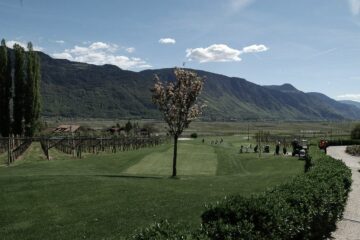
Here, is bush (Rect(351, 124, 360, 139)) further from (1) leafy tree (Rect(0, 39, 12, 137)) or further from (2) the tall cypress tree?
(1) leafy tree (Rect(0, 39, 12, 137))

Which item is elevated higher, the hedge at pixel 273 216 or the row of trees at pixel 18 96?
the row of trees at pixel 18 96

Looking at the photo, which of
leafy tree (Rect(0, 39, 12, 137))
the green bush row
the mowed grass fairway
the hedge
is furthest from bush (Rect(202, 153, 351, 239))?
the green bush row

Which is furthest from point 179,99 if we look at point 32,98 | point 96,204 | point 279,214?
point 32,98

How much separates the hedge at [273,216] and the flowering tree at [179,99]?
18.1 m

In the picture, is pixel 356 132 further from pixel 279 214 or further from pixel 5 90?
pixel 279 214

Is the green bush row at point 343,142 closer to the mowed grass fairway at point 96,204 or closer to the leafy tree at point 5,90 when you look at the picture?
the mowed grass fairway at point 96,204

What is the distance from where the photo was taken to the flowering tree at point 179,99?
33125mm

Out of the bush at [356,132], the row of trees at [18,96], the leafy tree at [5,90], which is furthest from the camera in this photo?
the bush at [356,132]

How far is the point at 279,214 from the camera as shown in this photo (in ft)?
33.4

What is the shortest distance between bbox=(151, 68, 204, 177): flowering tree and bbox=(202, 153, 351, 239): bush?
18.4 m

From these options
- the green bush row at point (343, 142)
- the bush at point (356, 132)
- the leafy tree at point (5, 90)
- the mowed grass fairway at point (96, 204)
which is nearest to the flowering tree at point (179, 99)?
the mowed grass fairway at point (96, 204)

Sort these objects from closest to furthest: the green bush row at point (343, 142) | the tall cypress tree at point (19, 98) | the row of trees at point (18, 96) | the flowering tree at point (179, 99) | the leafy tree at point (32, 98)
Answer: the flowering tree at point (179, 99) < the row of trees at point (18, 96) < the tall cypress tree at point (19, 98) < the leafy tree at point (32, 98) < the green bush row at point (343, 142)

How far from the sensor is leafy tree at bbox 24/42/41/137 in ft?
179

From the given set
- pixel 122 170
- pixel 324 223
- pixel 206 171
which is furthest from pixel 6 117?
pixel 324 223
